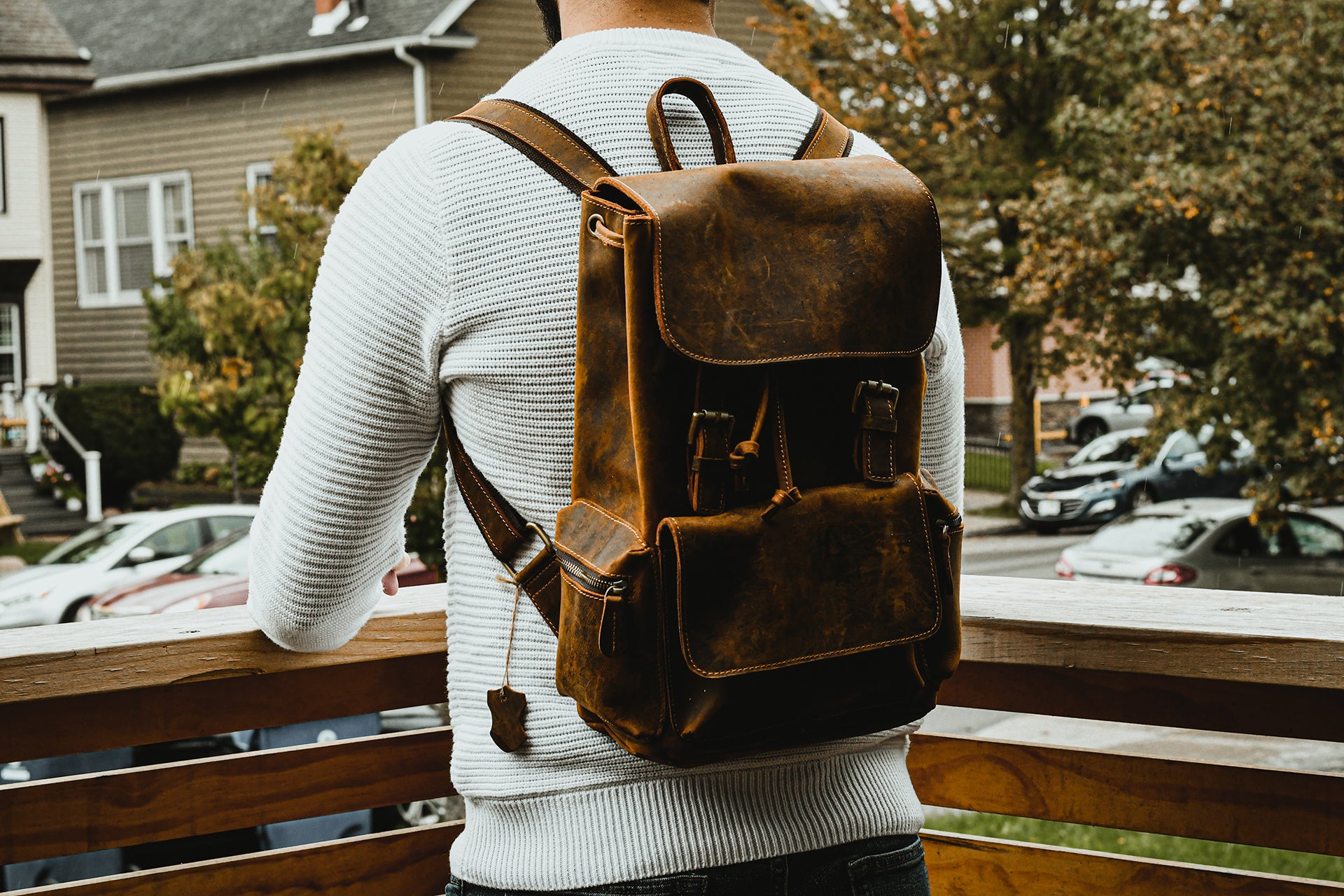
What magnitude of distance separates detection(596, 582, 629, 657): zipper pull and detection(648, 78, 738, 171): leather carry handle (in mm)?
431

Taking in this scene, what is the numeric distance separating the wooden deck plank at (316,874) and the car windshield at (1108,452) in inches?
705

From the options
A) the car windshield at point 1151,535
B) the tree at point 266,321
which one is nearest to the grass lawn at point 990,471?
the car windshield at point 1151,535

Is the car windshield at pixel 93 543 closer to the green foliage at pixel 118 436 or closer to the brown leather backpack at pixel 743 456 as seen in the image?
the green foliage at pixel 118 436

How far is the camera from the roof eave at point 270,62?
17.8 m

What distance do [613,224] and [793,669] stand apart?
448 mm

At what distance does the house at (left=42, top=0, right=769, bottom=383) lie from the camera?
727 inches

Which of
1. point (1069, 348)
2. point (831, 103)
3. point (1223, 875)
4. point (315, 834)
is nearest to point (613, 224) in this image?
point (1223, 875)

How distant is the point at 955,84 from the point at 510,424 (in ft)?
55.1

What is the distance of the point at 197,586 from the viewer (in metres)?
9.30

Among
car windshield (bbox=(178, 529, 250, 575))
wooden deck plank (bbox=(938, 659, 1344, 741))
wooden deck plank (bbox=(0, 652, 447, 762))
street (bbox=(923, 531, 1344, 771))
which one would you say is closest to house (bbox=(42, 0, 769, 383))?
car windshield (bbox=(178, 529, 250, 575))

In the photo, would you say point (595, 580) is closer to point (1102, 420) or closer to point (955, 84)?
point (955, 84)

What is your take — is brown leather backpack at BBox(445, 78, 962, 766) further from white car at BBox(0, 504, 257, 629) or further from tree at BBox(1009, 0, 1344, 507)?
white car at BBox(0, 504, 257, 629)

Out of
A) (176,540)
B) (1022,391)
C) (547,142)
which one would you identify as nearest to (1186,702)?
(547,142)

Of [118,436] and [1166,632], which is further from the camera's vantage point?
[118,436]
